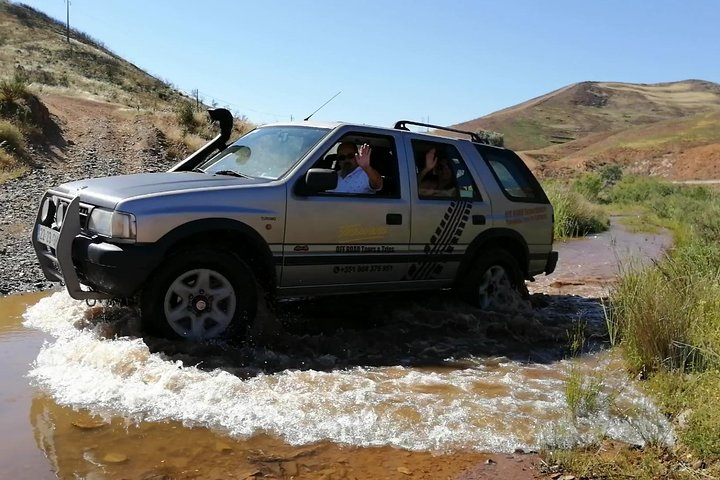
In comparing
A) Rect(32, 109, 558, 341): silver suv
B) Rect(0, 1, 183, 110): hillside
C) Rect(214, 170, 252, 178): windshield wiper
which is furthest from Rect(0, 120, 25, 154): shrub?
Rect(0, 1, 183, 110): hillside

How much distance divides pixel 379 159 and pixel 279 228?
1.46 metres

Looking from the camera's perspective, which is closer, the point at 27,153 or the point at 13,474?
the point at 13,474

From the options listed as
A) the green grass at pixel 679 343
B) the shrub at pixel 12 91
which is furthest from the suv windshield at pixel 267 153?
the shrub at pixel 12 91

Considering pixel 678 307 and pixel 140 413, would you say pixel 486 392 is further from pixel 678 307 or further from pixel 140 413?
pixel 140 413

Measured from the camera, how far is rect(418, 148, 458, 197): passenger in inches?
242

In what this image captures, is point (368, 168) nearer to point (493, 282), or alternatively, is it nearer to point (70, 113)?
point (493, 282)

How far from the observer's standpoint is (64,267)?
4.60 meters

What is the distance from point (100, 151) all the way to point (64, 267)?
17520 mm

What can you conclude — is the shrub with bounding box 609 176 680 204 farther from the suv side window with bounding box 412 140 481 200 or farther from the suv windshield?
the suv windshield

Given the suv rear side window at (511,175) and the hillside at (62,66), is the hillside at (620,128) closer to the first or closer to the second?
the hillside at (62,66)

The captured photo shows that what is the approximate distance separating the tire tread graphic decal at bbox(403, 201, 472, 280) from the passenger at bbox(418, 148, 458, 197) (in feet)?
0.52

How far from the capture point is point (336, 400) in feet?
13.6

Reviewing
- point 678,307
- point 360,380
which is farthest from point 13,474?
point 678,307

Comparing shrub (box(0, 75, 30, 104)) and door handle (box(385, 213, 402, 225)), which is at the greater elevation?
shrub (box(0, 75, 30, 104))
